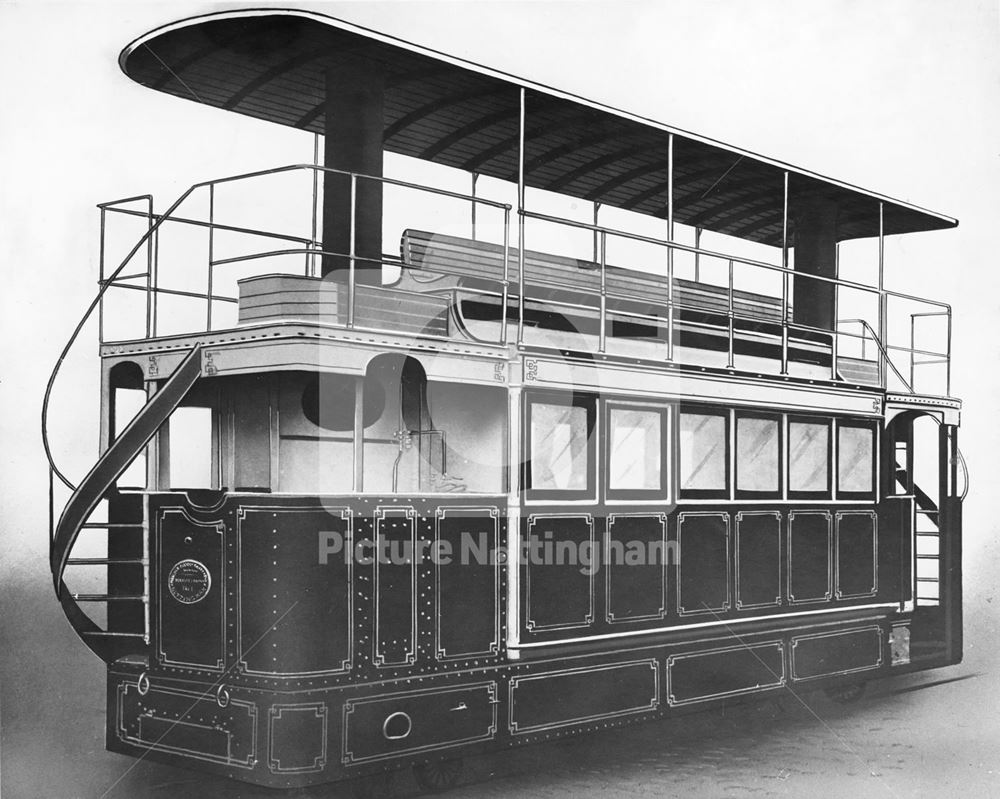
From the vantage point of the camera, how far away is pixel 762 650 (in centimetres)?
1027

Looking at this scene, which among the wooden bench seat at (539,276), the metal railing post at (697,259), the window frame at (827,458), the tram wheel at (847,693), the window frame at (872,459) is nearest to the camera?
the wooden bench seat at (539,276)

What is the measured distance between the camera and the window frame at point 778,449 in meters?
10.1

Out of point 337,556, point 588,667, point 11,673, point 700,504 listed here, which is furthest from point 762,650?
point 11,673

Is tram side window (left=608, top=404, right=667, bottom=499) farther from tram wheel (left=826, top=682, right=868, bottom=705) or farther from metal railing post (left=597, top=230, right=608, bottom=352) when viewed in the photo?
tram wheel (left=826, top=682, right=868, bottom=705)

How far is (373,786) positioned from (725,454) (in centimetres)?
418

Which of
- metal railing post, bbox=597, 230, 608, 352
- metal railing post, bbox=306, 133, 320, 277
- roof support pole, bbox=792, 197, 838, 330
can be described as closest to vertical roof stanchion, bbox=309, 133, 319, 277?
metal railing post, bbox=306, 133, 320, 277

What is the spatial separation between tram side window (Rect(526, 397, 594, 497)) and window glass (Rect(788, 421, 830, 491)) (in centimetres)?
268

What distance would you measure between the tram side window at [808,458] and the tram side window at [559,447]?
2.68 m

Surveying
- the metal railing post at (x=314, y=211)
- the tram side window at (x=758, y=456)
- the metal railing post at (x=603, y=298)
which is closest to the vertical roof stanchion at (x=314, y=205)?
the metal railing post at (x=314, y=211)

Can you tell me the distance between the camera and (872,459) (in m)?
11.7

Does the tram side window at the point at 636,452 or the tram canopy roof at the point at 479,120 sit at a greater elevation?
the tram canopy roof at the point at 479,120

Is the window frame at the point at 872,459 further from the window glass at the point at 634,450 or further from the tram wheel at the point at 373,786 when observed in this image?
the tram wheel at the point at 373,786

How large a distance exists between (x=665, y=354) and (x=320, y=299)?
11.2 feet

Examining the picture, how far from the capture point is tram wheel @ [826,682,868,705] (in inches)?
460
